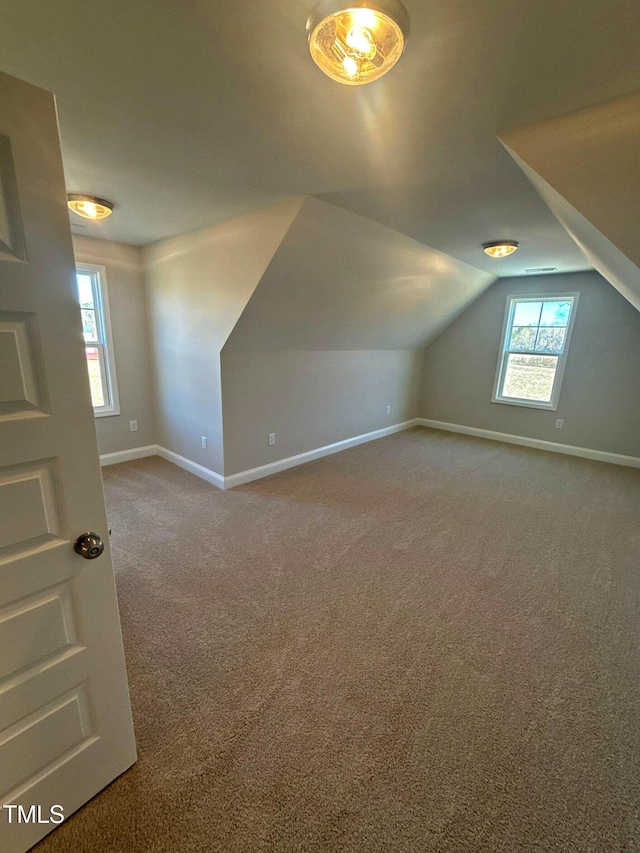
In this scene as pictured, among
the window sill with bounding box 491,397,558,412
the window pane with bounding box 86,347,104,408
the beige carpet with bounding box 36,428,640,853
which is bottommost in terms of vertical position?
the beige carpet with bounding box 36,428,640,853

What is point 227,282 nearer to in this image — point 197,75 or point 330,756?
point 197,75

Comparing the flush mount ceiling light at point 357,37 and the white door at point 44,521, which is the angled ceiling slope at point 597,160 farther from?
the white door at point 44,521

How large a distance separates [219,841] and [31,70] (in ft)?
8.46

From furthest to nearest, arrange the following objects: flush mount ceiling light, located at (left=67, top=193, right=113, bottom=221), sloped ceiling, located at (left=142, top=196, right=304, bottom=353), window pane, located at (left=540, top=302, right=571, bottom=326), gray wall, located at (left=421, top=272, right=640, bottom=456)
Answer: window pane, located at (left=540, top=302, right=571, bottom=326) < gray wall, located at (left=421, top=272, right=640, bottom=456) < sloped ceiling, located at (left=142, top=196, right=304, bottom=353) < flush mount ceiling light, located at (left=67, top=193, right=113, bottom=221)

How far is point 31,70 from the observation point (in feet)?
4.05

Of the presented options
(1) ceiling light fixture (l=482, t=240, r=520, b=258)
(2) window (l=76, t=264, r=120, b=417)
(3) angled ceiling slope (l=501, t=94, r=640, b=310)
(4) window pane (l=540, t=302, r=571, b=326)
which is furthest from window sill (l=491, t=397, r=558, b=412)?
(2) window (l=76, t=264, r=120, b=417)

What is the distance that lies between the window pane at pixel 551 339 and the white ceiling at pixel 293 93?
9.45 feet

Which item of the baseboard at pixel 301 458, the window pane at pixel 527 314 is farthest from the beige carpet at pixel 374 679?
the window pane at pixel 527 314

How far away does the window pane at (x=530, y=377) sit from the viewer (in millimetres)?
4723

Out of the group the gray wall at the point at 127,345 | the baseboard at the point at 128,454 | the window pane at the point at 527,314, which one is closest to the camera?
the gray wall at the point at 127,345

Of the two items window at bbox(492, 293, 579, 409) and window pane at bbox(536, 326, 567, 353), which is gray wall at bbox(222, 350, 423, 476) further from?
window pane at bbox(536, 326, 567, 353)

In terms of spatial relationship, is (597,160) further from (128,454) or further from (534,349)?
(128,454)

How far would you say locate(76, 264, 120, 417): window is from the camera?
11.4ft

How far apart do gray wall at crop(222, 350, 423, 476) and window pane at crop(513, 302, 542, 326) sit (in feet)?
5.05
